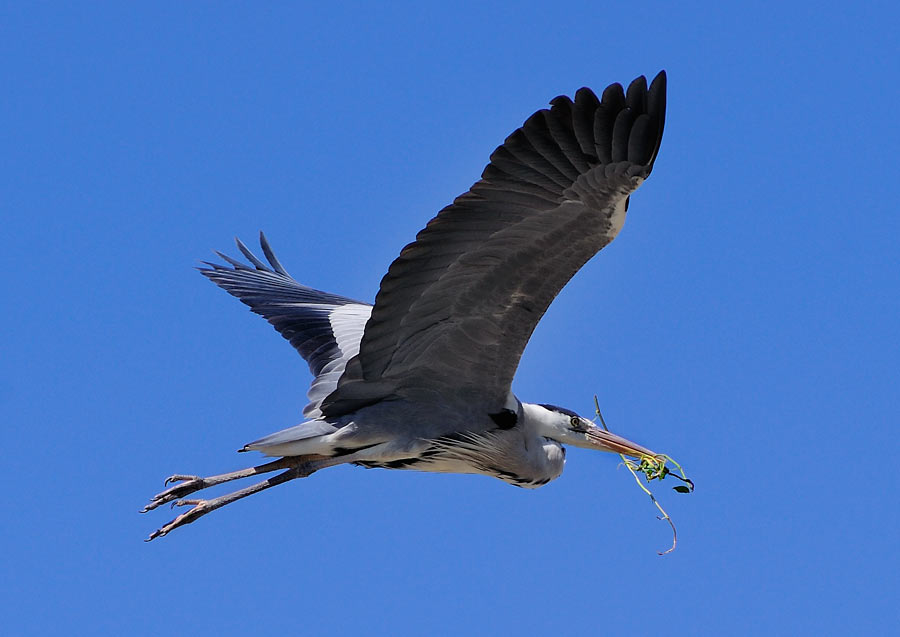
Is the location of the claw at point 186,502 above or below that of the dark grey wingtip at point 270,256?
below

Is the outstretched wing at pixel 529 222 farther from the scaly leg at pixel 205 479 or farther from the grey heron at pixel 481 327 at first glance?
the scaly leg at pixel 205 479

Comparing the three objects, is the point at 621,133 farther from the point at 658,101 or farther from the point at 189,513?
the point at 189,513

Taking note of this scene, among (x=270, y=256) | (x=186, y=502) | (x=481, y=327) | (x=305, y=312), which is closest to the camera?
(x=481, y=327)

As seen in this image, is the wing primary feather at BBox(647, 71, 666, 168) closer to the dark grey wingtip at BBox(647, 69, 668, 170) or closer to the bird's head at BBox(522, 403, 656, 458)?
the dark grey wingtip at BBox(647, 69, 668, 170)

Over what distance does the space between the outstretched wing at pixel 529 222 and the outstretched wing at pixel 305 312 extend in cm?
170

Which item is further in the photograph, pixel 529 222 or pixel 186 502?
pixel 186 502

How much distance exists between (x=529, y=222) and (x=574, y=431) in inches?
113

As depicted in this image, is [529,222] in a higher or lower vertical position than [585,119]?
lower

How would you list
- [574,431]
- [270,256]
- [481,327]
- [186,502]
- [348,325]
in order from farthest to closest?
[270,256] < [348,325] < [574,431] < [186,502] < [481,327]

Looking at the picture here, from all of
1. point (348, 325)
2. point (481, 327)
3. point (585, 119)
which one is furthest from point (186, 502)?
point (585, 119)

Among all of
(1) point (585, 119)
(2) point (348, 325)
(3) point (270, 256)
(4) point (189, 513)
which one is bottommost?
(4) point (189, 513)

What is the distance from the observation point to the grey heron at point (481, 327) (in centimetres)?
648

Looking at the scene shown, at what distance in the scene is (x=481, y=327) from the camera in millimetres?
7367

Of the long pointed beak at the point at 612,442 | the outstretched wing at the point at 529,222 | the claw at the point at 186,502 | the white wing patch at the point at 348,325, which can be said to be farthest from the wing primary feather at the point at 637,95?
the claw at the point at 186,502
